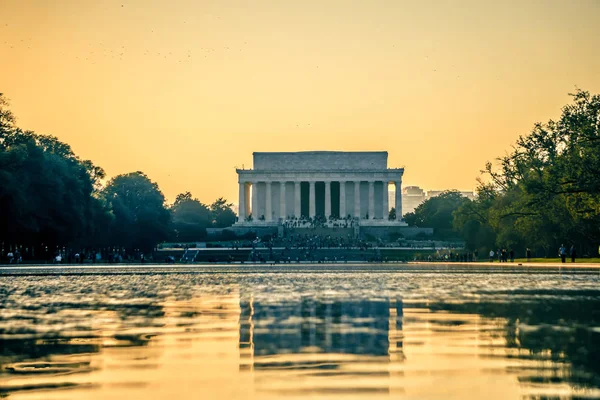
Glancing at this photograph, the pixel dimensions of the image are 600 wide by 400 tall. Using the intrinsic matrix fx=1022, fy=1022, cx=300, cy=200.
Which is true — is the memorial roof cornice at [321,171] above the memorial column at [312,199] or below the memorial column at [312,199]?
above

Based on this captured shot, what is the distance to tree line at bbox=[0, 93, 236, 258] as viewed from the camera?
76.4 m

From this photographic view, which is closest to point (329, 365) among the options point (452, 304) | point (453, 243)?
point (452, 304)

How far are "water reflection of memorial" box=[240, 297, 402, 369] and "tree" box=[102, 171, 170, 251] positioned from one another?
88.4 m

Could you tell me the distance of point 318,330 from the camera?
17.2m

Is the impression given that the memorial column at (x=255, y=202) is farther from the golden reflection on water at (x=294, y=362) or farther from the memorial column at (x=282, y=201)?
the golden reflection on water at (x=294, y=362)

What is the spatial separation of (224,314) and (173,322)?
2.15 m

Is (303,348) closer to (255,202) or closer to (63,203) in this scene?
(63,203)

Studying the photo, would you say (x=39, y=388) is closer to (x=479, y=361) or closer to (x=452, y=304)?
(x=479, y=361)

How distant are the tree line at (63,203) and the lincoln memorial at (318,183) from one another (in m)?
34.3

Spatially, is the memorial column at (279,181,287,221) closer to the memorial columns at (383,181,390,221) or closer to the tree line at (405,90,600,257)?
the memorial columns at (383,181,390,221)

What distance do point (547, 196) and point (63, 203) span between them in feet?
130

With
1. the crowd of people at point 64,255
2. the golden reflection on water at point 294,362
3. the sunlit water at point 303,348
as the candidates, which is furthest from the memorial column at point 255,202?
the golden reflection on water at point 294,362

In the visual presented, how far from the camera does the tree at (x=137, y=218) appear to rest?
114 m

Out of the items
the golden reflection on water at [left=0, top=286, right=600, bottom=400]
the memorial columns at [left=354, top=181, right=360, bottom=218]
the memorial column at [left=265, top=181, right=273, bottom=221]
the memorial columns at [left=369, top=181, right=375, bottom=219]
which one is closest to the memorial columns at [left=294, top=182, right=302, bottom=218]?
the memorial column at [left=265, top=181, right=273, bottom=221]
